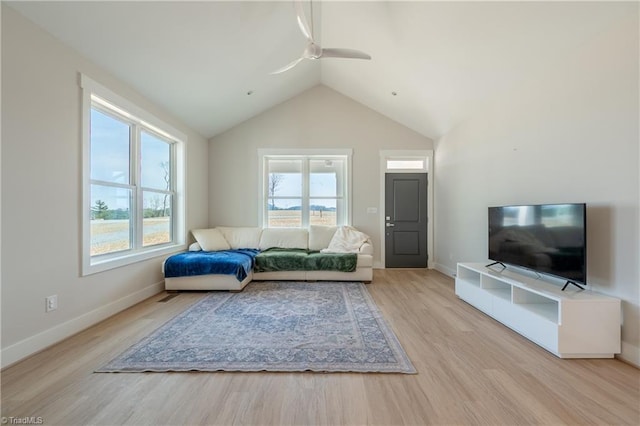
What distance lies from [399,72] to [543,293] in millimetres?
3185

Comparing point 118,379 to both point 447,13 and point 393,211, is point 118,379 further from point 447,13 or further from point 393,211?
point 393,211

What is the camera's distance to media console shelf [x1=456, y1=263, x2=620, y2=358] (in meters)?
1.90

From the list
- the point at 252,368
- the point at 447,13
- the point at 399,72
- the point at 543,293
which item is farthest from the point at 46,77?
the point at 543,293

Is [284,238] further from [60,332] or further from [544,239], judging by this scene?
[544,239]

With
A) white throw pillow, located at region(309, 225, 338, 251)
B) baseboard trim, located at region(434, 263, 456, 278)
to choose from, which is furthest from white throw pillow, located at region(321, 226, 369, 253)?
baseboard trim, located at region(434, 263, 456, 278)

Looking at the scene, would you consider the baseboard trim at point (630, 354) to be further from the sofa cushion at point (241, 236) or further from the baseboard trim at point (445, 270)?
the sofa cushion at point (241, 236)

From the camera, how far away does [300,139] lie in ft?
17.0

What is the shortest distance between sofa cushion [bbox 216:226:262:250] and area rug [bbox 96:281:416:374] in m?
1.59

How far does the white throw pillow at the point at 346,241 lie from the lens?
446 cm

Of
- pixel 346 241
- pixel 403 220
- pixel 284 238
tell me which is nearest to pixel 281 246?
pixel 284 238

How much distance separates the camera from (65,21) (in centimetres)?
207

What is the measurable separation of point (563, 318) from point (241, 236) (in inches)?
173

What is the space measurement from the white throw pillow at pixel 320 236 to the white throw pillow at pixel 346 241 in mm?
111

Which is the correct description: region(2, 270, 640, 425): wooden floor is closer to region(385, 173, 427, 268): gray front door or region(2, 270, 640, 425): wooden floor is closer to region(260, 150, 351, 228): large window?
region(385, 173, 427, 268): gray front door
